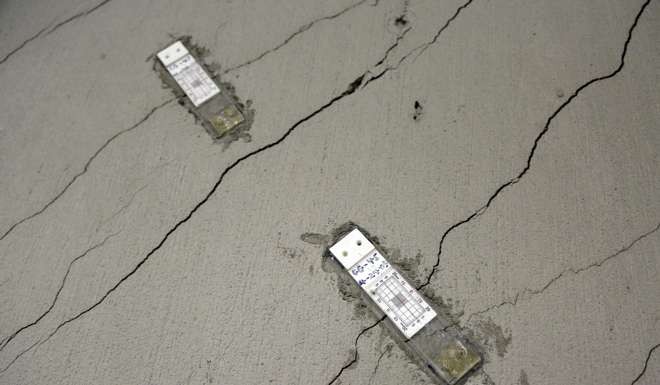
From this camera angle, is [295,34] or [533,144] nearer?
[533,144]

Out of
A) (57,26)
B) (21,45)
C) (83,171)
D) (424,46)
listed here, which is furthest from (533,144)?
(21,45)

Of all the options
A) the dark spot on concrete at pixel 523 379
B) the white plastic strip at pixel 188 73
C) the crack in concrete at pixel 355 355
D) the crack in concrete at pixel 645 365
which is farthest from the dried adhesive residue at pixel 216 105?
the crack in concrete at pixel 645 365

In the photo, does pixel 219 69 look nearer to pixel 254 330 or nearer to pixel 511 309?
pixel 254 330

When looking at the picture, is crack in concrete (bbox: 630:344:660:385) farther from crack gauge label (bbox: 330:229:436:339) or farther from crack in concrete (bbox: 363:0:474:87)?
crack in concrete (bbox: 363:0:474:87)

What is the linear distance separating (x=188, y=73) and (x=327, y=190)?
0.72m

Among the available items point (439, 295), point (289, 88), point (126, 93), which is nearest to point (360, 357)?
point (439, 295)

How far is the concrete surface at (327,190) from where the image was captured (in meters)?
1.69

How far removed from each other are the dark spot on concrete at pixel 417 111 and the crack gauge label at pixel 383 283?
49 centimetres

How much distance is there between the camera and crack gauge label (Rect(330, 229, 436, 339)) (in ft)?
5.52

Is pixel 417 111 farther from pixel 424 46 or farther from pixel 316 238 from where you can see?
pixel 316 238

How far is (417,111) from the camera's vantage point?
6.56 feet

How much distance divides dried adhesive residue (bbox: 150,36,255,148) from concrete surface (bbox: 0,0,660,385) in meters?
0.04

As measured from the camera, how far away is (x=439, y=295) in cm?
172

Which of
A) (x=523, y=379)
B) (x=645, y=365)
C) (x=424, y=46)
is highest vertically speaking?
(x=424, y=46)
